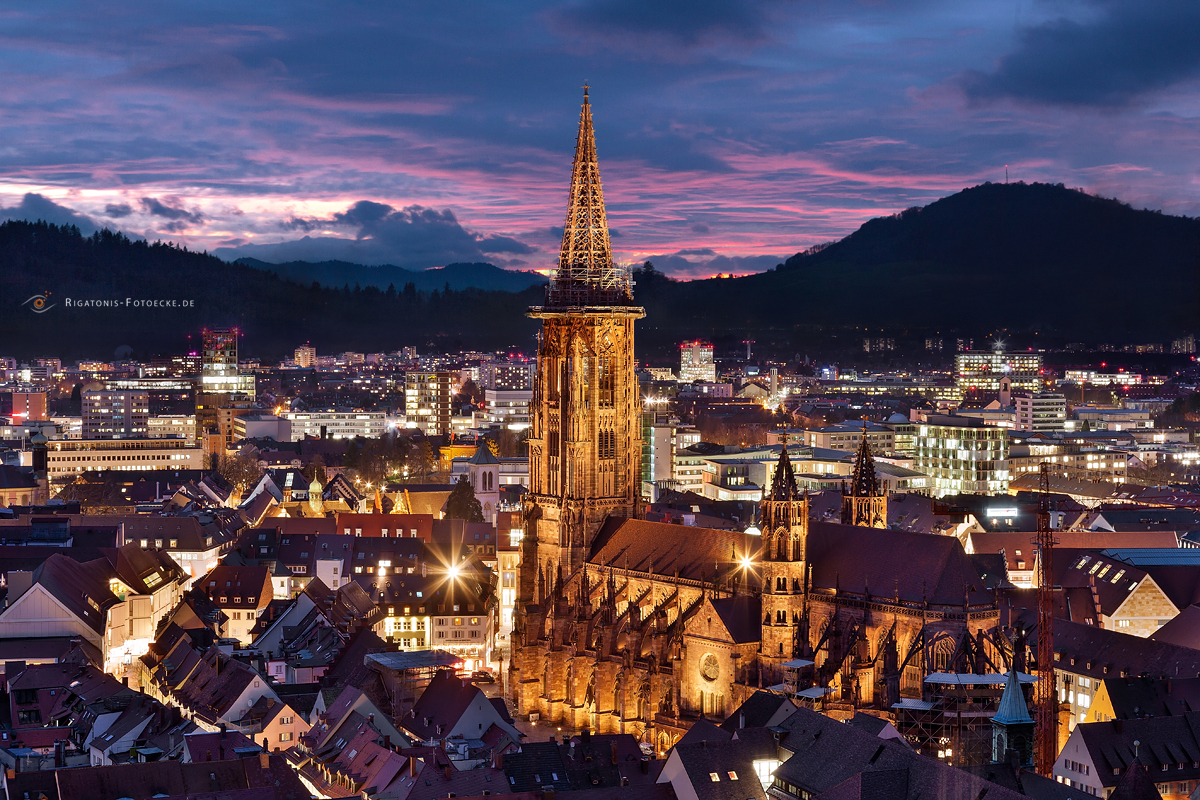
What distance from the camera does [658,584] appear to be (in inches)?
3031

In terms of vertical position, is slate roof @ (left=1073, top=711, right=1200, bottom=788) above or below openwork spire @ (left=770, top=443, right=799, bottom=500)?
below

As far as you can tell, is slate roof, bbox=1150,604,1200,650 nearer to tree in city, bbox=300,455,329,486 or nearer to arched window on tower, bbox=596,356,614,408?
arched window on tower, bbox=596,356,614,408

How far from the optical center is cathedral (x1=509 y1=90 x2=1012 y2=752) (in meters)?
64.2

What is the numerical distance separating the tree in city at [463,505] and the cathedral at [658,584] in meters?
45.1

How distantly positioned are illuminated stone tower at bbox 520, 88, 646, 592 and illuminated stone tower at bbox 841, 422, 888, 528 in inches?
478

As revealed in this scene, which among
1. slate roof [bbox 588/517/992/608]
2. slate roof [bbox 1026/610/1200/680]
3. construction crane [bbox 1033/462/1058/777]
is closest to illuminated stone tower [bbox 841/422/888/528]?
slate roof [bbox 588/517/992/608]

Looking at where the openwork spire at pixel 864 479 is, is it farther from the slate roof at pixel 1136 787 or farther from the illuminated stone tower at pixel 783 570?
the slate roof at pixel 1136 787

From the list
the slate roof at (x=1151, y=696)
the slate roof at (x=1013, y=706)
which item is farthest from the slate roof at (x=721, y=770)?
the slate roof at (x=1151, y=696)

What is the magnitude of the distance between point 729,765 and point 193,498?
102 m

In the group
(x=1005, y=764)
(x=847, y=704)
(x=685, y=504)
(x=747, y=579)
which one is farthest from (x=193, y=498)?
(x=1005, y=764)

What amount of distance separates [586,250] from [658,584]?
19971 millimetres

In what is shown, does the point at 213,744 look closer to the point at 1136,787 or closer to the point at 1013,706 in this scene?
the point at 1013,706

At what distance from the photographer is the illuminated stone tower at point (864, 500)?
8138 centimetres

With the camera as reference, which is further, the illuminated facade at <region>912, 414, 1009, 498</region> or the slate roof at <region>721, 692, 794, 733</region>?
the illuminated facade at <region>912, 414, 1009, 498</region>
